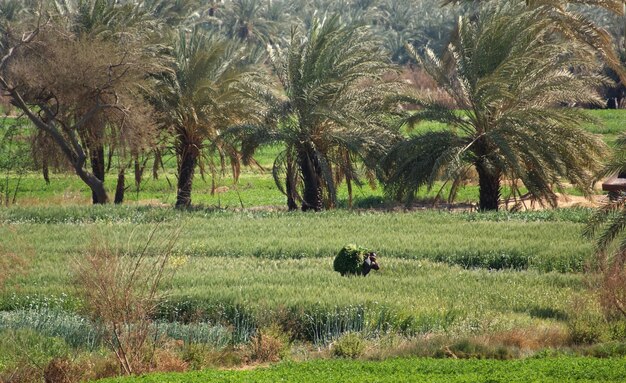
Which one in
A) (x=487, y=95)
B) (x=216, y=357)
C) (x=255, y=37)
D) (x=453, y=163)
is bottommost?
(x=216, y=357)

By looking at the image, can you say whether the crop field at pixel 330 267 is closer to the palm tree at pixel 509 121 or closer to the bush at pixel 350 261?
the bush at pixel 350 261

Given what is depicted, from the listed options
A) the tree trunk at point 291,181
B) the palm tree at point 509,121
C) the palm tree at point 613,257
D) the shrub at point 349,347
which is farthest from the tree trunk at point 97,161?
the shrub at point 349,347

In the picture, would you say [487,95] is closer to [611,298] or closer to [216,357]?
[611,298]

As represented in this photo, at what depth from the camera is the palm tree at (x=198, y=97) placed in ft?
93.1

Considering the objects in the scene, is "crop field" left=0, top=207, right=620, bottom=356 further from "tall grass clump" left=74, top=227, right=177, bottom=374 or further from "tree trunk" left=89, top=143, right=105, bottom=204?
"tree trunk" left=89, top=143, right=105, bottom=204

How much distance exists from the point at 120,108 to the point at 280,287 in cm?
1263

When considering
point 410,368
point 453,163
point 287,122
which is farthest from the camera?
point 287,122

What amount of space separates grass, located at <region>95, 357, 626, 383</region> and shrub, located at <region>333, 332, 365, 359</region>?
0.84m

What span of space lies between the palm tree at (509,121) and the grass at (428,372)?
11.6 metres

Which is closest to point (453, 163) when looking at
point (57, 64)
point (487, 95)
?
point (487, 95)

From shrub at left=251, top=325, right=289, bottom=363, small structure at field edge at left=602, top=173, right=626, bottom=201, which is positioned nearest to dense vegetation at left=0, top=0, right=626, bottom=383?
shrub at left=251, top=325, right=289, bottom=363

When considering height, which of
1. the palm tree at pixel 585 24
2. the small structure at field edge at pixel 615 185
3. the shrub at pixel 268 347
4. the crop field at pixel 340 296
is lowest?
the shrub at pixel 268 347

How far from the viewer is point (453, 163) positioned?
24.1 metres

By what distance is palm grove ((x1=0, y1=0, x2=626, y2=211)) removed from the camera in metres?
25.0
